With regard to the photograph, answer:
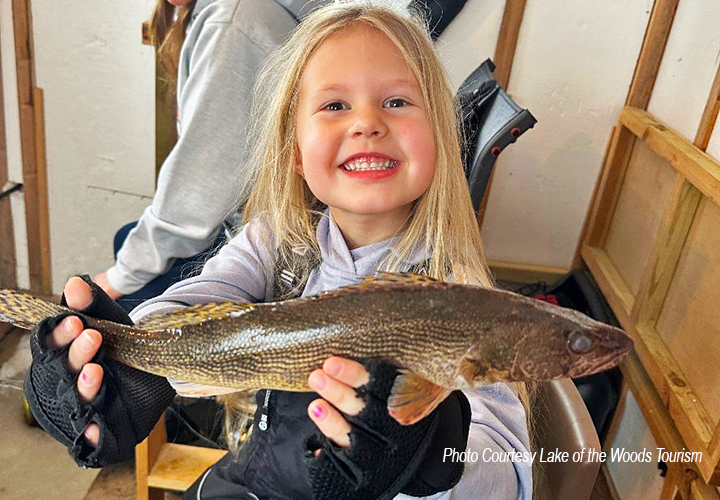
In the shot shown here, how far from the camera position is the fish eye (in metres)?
0.89

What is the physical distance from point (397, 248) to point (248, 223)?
44cm

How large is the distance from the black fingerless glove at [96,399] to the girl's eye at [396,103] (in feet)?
2.17

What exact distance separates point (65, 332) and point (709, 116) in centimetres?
198

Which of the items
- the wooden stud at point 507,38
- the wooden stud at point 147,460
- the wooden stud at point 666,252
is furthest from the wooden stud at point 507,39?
the wooden stud at point 147,460

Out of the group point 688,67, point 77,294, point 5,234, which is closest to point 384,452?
point 77,294

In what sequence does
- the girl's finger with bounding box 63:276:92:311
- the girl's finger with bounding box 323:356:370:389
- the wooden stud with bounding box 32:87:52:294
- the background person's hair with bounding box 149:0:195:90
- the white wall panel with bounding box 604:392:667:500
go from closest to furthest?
the girl's finger with bounding box 323:356:370:389
the girl's finger with bounding box 63:276:92:311
the white wall panel with bounding box 604:392:667:500
the background person's hair with bounding box 149:0:195:90
the wooden stud with bounding box 32:87:52:294

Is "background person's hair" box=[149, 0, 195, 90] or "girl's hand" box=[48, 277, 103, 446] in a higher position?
"background person's hair" box=[149, 0, 195, 90]

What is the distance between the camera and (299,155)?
1521 mm

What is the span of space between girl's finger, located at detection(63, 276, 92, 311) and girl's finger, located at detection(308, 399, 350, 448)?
461mm

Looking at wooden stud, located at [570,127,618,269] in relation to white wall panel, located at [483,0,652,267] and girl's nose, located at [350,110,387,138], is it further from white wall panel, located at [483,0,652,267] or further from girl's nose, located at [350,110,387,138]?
girl's nose, located at [350,110,387,138]

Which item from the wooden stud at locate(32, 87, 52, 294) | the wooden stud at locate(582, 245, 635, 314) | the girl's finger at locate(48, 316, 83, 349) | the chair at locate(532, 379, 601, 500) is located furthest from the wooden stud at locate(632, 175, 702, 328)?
the wooden stud at locate(32, 87, 52, 294)

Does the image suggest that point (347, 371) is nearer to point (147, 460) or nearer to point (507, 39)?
point (147, 460)

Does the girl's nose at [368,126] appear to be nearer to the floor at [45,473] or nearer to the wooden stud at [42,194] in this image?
the floor at [45,473]

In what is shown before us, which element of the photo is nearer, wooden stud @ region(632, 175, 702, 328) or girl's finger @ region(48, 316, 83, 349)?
girl's finger @ region(48, 316, 83, 349)
